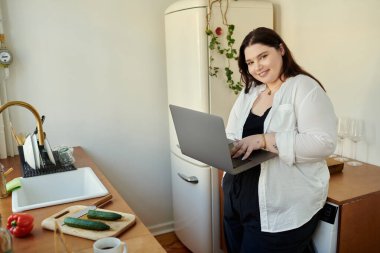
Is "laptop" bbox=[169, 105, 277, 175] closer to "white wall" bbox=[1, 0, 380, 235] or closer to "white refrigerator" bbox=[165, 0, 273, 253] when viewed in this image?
"white refrigerator" bbox=[165, 0, 273, 253]

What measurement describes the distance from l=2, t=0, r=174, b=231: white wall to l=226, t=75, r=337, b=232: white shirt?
143 cm

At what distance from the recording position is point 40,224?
1.28m

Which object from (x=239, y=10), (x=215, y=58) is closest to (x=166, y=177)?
(x=215, y=58)

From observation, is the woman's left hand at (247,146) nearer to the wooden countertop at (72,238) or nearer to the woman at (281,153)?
the woman at (281,153)

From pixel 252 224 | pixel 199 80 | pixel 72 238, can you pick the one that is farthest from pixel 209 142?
pixel 199 80

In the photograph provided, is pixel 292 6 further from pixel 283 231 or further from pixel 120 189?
pixel 120 189

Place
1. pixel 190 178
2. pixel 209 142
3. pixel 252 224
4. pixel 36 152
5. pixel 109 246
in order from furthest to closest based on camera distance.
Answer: pixel 190 178 → pixel 36 152 → pixel 252 224 → pixel 209 142 → pixel 109 246

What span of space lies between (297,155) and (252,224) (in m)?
0.34

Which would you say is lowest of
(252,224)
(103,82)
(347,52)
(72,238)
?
(252,224)

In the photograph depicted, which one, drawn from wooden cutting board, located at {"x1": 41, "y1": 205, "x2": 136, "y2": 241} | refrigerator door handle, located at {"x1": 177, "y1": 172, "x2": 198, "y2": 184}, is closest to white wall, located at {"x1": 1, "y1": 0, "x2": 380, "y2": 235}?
refrigerator door handle, located at {"x1": 177, "y1": 172, "x2": 198, "y2": 184}

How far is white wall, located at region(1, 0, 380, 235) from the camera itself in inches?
79.4

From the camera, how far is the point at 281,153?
52.0 inches

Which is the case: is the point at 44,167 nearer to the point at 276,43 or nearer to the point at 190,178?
the point at 190,178

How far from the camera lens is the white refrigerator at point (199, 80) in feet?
7.30
